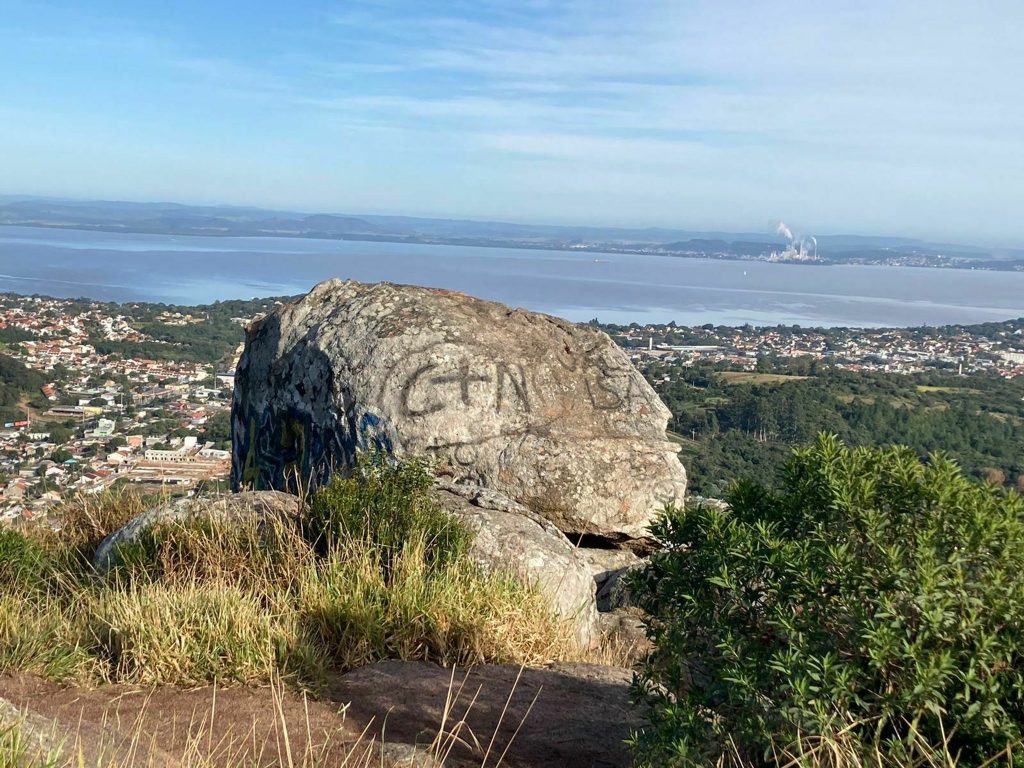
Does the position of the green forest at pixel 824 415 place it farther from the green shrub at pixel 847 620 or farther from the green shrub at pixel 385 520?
the green shrub at pixel 847 620

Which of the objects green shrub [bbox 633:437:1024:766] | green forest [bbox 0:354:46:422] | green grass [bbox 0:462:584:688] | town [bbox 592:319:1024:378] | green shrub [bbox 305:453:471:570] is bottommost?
green forest [bbox 0:354:46:422]

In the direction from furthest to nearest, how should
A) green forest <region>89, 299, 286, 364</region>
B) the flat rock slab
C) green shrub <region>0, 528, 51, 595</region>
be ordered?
green forest <region>89, 299, 286, 364</region>, green shrub <region>0, 528, 51, 595</region>, the flat rock slab

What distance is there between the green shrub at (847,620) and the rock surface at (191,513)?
3607mm

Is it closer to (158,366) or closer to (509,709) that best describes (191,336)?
(158,366)

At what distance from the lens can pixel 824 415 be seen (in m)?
23.3

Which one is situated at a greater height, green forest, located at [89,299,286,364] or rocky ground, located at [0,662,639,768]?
rocky ground, located at [0,662,639,768]

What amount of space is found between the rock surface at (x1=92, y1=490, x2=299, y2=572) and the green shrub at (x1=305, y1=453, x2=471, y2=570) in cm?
40

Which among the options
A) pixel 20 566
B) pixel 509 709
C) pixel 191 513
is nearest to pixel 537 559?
pixel 509 709

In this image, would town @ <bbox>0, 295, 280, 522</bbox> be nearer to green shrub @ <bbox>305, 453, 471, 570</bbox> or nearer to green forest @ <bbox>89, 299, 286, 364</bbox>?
green forest @ <bbox>89, 299, 286, 364</bbox>

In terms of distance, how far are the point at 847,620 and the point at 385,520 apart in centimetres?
340

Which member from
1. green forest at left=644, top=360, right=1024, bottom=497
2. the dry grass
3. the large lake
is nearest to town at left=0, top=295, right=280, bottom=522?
the dry grass

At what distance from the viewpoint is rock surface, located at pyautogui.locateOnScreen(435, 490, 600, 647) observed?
6.07 m

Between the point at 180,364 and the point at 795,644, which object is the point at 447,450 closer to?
the point at 795,644

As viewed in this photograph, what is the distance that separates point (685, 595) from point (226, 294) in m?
66.6
